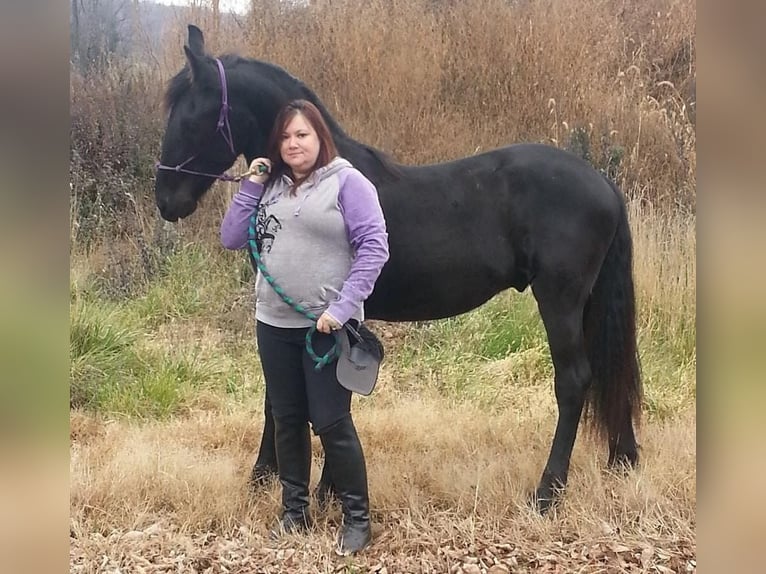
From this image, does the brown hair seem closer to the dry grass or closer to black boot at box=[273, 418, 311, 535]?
black boot at box=[273, 418, 311, 535]

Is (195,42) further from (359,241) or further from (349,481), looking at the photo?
(349,481)

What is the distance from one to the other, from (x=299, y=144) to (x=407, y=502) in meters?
1.63

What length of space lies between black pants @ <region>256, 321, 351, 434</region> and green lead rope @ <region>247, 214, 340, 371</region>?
0.09 ft

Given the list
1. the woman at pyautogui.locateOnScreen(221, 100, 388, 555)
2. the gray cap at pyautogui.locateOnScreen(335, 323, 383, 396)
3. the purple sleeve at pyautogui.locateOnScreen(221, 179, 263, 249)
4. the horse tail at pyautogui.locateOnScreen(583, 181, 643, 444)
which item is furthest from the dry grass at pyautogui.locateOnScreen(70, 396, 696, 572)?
the purple sleeve at pyautogui.locateOnScreen(221, 179, 263, 249)

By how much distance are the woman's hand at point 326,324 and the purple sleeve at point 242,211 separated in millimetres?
427

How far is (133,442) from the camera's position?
341cm

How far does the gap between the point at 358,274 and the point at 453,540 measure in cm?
122

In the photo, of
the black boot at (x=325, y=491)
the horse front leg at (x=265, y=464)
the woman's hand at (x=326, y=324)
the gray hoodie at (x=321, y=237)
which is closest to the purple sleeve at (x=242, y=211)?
the gray hoodie at (x=321, y=237)

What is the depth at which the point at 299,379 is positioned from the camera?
258cm

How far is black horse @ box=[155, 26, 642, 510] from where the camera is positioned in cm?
271

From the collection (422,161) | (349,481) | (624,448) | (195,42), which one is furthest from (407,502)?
(195,42)

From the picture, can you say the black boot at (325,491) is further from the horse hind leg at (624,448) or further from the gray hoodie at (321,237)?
the horse hind leg at (624,448)
